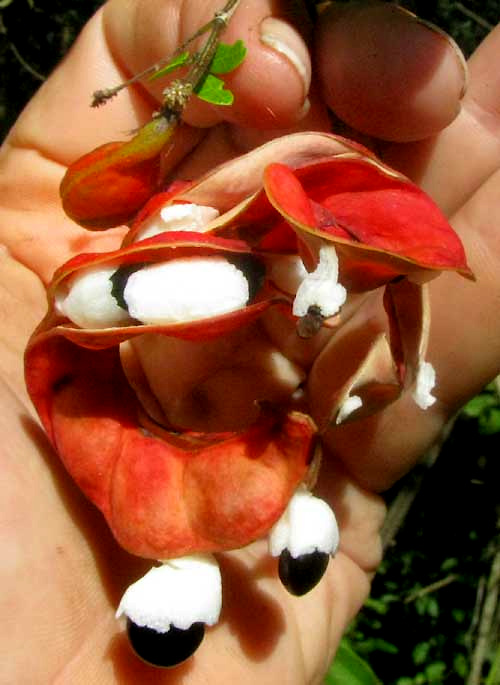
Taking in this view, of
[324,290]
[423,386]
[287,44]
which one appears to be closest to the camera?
[324,290]

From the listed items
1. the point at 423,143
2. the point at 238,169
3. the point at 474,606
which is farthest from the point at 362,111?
the point at 474,606

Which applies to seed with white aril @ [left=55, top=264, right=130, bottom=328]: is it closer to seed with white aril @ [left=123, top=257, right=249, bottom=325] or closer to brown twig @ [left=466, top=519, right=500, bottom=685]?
seed with white aril @ [left=123, top=257, right=249, bottom=325]

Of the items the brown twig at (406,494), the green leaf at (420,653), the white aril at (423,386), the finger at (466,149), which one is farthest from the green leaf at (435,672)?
the white aril at (423,386)

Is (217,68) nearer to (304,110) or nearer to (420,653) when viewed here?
(304,110)

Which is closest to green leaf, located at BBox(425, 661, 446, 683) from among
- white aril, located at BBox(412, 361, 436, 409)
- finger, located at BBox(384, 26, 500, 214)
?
finger, located at BBox(384, 26, 500, 214)

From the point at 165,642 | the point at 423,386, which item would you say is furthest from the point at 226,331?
the point at 165,642

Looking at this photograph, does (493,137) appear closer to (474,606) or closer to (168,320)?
(168,320)

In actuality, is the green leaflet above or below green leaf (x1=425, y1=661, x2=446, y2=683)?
above
